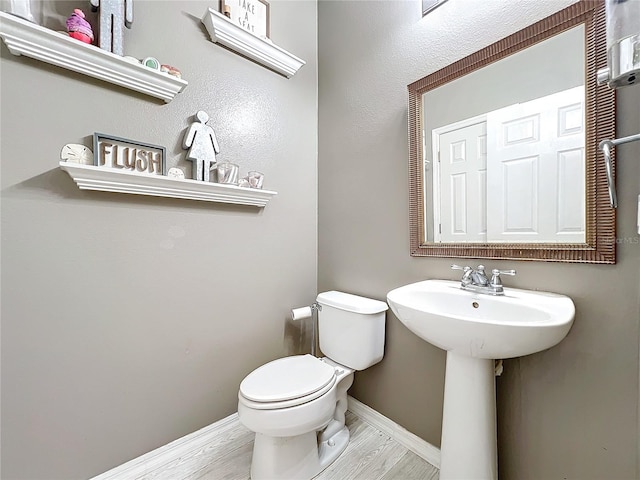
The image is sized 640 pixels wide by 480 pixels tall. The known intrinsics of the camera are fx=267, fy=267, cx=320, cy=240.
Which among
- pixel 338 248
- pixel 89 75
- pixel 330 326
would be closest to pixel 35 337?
pixel 89 75

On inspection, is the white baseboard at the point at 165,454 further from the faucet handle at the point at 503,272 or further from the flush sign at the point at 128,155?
the faucet handle at the point at 503,272

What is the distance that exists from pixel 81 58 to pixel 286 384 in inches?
55.8

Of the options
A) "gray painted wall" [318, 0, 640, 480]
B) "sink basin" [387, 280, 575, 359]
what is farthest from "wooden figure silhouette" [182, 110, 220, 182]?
"sink basin" [387, 280, 575, 359]

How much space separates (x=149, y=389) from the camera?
1.18 m

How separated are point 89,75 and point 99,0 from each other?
28 centimetres

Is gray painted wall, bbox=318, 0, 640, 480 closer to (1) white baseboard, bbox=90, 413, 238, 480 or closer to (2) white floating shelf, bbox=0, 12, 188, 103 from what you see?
(1) white baseboard, bbox=90, 413, 238, 480

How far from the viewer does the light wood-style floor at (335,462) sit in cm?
115

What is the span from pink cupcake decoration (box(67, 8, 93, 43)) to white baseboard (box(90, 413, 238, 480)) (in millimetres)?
1681

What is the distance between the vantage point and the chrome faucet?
37.1 inches

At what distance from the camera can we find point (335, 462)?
1220 mm

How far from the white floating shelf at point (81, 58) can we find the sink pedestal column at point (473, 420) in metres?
1.57

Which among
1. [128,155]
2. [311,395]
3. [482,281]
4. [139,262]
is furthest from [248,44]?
[311,395]

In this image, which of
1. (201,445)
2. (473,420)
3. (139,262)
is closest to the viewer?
(473,420)

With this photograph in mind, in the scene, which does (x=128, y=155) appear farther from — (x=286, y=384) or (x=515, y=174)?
(x=515, y=174)
